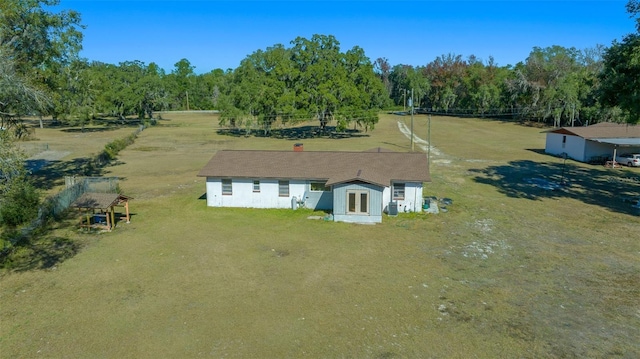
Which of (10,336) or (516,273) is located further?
Result: (516,273)

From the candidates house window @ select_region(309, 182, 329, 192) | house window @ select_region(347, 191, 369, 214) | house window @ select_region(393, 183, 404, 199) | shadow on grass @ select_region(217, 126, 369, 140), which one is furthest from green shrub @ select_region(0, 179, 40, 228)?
shadow on grass @ select_region(217, 126, 369, 140)

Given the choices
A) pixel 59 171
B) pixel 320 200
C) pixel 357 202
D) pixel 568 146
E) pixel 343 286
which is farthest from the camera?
pixel 568 146

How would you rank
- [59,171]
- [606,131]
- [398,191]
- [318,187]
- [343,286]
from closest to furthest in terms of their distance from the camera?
[343,286], [398,191], [318,187], [59,171], [606,131]

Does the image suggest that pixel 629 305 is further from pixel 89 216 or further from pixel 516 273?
pixel 89 216

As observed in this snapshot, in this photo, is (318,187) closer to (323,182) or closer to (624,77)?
(323,182)

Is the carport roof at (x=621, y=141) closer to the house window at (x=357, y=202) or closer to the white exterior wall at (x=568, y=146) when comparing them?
the white exterior wall at (x=568, y=146)

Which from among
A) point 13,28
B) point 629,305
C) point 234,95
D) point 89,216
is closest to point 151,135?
point 234,95

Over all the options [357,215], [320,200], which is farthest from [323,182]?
[357,215]

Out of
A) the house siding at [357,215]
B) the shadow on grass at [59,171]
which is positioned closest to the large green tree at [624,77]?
Answer: the house siding at [357,215]
